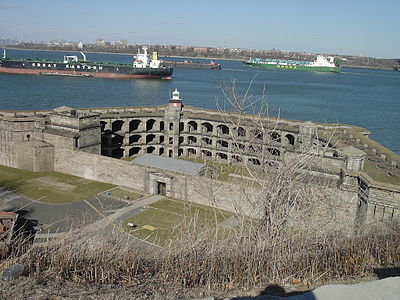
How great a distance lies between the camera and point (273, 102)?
84812mm

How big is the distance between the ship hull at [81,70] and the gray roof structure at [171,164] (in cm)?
8543

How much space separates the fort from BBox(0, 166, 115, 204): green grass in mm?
916

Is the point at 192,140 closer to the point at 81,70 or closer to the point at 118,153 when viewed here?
the point at 118,153

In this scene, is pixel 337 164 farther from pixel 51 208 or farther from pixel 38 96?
pixel 38 96

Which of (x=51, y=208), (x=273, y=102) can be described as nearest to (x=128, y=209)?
(x=51, y=208)

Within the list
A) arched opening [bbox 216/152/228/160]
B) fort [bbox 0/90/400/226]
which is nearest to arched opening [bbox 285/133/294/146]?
fort [bbox 0/90/400/226]

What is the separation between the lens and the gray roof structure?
32062 millimetres

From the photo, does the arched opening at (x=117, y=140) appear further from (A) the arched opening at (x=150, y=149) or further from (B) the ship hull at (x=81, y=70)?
(B) the ship hull at (x=81, y=70)

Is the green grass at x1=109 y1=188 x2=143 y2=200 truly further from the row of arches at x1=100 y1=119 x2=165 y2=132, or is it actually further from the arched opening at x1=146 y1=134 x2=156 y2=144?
the arched opening at x1=146 y1=134 x2=156 y2=144

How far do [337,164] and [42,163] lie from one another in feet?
82.7

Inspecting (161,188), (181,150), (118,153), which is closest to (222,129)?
(181,150)

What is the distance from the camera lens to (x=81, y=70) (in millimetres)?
116750

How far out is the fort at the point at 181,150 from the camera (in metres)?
24.4

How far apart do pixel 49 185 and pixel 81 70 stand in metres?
90.6
